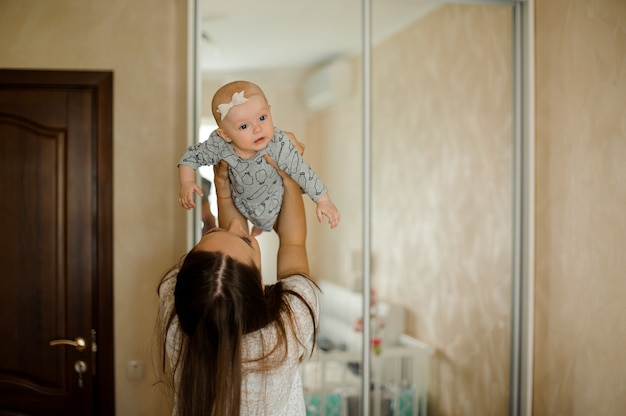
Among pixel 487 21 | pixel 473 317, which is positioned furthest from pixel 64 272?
pixel 487 21

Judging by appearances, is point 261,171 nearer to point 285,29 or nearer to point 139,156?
point 285,29

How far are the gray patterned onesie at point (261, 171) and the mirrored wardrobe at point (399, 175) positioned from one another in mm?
827

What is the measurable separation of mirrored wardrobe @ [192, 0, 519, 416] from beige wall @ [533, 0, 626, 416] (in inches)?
6.6

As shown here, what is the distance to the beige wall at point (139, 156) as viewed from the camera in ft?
9.92

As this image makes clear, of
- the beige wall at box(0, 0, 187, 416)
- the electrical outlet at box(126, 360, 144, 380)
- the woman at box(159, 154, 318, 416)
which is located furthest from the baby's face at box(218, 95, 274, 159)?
the electrical outlet at box(126, 360, 144, 380)

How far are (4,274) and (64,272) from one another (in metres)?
0.26

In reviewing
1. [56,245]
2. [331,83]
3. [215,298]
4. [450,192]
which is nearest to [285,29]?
[331,83]

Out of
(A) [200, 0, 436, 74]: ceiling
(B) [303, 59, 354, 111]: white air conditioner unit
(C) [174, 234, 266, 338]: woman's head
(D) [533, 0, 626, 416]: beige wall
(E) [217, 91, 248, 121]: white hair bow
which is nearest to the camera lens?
(C) [174, 234, 266, 338]: woman's head

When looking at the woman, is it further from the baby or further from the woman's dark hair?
the baby

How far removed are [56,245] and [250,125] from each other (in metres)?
1.68

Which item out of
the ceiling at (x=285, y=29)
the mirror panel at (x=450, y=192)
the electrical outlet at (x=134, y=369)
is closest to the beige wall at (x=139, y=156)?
the electrical outlet at (x=134, y=369)

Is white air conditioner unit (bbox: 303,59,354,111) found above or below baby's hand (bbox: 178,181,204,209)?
above

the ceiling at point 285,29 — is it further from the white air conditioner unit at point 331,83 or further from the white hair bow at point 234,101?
the white hair bow at point 234,101

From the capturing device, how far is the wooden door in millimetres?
3002
